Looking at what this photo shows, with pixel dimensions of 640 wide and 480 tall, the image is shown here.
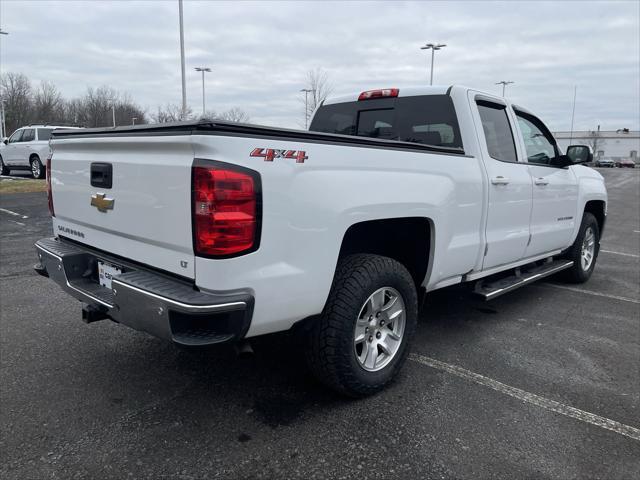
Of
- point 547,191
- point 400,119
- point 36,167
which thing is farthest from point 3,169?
point 547,191

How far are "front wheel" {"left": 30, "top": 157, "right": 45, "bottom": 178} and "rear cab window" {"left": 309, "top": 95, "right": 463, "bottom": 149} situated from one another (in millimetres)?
15684

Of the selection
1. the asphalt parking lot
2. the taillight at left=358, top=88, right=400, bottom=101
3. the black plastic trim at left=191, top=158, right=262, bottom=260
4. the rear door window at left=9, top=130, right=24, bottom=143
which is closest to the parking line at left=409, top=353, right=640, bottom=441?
the asphalt parking lot

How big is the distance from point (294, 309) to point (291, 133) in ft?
2.87

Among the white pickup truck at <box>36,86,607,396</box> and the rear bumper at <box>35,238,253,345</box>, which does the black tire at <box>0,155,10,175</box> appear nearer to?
the white pickup truck at <box>36,86,607,396</box>

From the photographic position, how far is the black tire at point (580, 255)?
232 inches

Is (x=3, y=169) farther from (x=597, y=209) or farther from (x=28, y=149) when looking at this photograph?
(x=597, y=209)

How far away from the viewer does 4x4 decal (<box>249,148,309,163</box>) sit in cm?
233

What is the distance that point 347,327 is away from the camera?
282cm

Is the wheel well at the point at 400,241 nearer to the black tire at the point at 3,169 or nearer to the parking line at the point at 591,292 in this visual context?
the parking line at the point at 591,292

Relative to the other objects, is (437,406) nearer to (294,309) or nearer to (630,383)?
(294,309)

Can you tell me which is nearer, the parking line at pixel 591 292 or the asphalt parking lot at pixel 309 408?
the asphalt parking lot at pixel 309 408

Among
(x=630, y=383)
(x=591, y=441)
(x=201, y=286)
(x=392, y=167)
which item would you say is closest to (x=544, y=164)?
(x=630, y=383)

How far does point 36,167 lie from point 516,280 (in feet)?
57.4

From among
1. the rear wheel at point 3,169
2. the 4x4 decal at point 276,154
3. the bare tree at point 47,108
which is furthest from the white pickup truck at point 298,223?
the bare tree at point 47,108
